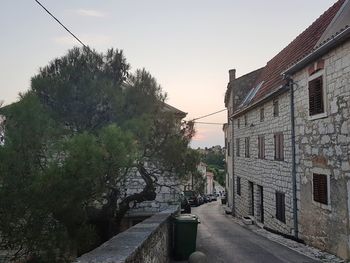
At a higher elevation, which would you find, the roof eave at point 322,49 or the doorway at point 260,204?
the roof eave at point 322,49

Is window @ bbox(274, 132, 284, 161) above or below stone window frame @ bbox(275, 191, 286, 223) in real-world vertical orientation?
above

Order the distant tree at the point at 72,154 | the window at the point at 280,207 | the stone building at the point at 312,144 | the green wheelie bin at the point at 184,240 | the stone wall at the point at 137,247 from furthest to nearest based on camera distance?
1. the window at the point at 280,207
2. the stone building at the point at 312,144
3. the green wheelie bin at the point at 184,240
4. the distant tree at the point at 72,154
5. the stone wall at the point at 137,247

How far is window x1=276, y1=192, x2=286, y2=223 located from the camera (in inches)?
580

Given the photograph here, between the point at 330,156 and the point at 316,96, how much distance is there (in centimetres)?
200

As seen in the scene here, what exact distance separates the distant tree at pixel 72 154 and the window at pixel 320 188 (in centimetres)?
366

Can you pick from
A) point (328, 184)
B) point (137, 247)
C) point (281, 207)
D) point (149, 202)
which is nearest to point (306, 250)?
point (328, 184)

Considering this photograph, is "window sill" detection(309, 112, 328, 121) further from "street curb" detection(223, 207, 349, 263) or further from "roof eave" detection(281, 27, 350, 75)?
"street curb" detection(223, 207, 349, 263)

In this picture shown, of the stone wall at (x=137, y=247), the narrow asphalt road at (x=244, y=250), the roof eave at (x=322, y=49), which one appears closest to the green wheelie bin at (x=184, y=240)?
the stone wall at (x=137, y=247)

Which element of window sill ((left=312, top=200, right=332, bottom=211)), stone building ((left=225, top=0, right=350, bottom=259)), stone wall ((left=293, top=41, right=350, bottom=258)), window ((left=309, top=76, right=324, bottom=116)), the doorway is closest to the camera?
stone wall ((left=293, top=41, right=350, bottom=258))

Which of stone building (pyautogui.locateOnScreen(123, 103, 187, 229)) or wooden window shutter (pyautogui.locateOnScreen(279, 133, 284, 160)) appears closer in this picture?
wooden window shutter (pyautogui.locateOnScreen(279, 133, 284, 160))

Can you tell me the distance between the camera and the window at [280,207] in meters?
14.7

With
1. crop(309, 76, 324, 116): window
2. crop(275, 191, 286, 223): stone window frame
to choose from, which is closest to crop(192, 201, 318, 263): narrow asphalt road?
crop(275, 191, 286, 223): stone window frame

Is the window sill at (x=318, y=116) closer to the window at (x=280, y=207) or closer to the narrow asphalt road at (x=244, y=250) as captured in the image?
the narrow asphalt road at (x=244, y=250)

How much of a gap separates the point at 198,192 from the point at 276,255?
11.7 ft
